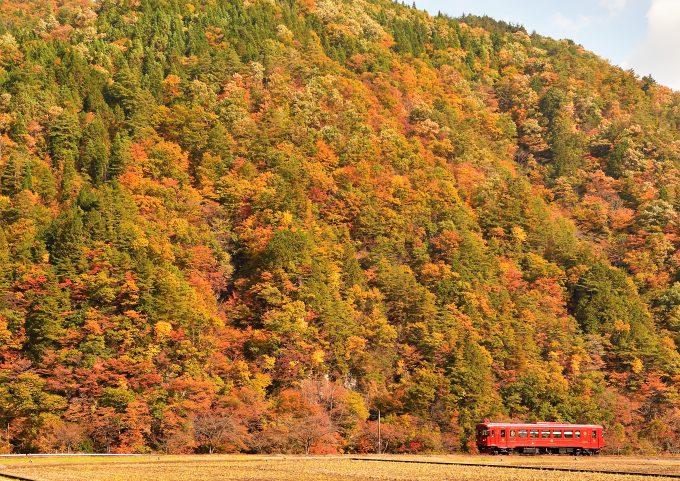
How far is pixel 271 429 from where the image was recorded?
236 feet

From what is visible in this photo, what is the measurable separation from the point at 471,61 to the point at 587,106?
27097 millimetres

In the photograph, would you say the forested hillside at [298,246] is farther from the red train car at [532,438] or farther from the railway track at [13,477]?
the railway track at [13,477]

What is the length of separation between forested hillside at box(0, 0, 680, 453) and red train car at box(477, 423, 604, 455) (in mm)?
10362

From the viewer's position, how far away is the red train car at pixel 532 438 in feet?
221

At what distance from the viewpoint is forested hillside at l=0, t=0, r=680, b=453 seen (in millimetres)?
73750

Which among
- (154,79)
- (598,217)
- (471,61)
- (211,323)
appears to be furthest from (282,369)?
(471,61)

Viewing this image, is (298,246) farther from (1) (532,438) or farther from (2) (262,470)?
(2) (262,470)

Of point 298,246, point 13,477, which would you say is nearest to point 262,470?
point 13,477

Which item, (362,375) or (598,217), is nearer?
(362,375)

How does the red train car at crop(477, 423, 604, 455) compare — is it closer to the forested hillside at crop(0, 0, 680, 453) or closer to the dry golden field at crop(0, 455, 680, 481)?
the forested hillside at crop(0, 0, 680, 453)

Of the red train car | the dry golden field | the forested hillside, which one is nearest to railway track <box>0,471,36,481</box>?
the dry golden field

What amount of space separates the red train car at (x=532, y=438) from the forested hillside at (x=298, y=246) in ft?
34.0

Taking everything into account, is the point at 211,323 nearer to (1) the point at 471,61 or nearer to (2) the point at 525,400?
(2) the point at 525,400

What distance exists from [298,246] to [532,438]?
3477 centimetres
